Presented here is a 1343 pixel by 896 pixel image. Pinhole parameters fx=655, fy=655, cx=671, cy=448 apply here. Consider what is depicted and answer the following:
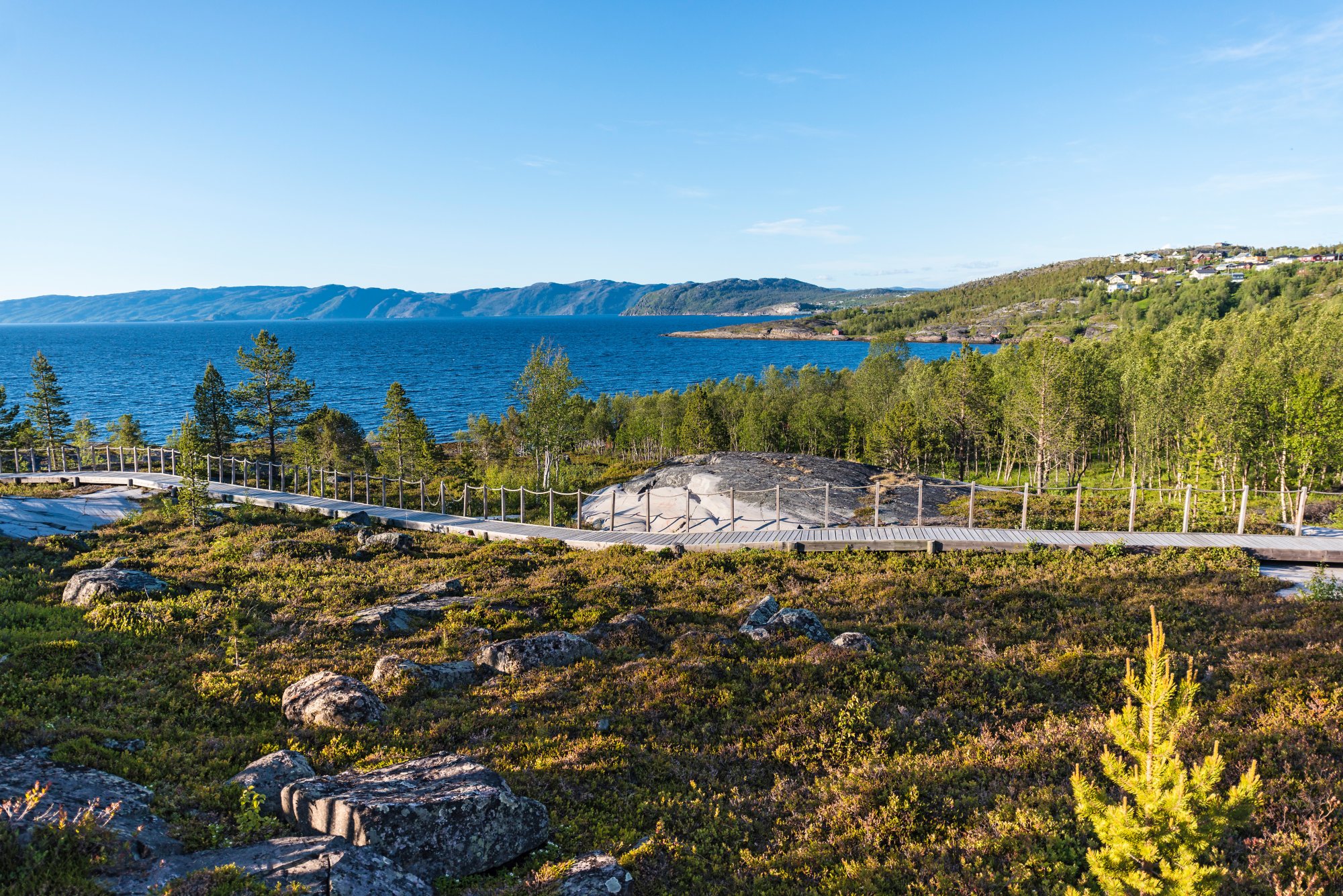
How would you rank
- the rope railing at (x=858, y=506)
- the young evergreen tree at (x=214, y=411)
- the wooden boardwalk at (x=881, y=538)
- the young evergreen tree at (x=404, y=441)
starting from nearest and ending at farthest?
1. the wooden boardwalk at (x=881, y=538)
2. the rope railing at (x=858, y=506)
3. the young evergreen tree at (x=404, y=441)
4. the young evergreen tree at (x=214, y=411)

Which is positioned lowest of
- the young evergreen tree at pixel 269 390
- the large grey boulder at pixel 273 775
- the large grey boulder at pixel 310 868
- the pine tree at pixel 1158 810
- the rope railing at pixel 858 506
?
the rope railing at pixel 858 506

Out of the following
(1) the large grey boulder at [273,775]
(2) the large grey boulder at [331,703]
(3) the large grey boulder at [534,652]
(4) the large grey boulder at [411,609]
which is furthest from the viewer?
(4) the large grey boulder at [411,609]

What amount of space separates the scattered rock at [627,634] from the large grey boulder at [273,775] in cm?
718

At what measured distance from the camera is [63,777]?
842cm

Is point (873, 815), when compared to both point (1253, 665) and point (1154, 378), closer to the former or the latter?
point (1253, 665)

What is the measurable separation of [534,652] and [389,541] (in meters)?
15.1

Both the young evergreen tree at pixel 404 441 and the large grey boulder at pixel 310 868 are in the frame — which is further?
the young evergreen tree at pixel 404 441

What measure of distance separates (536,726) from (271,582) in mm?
14455

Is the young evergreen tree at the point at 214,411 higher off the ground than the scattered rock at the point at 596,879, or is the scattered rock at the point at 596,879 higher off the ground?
the young evergreen tree at the point at 214,411

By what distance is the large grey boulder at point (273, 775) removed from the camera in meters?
8.91

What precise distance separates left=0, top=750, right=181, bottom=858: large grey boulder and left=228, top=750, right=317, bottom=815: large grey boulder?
1089 millimetres

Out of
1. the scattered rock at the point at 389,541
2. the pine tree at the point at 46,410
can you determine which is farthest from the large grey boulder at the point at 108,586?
the pine tree at the point at 46,410

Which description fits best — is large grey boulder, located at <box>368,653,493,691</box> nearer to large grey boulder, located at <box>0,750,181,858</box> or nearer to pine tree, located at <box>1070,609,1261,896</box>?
large grey boulder, located at <box>0,750,181,858</box>

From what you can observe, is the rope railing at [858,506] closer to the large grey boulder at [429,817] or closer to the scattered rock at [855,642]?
the scattered rock at [855,642]
